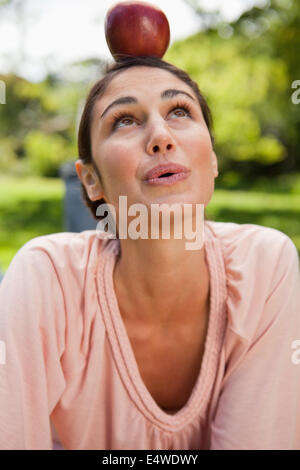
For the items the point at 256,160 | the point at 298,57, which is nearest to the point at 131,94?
the point at 298,57

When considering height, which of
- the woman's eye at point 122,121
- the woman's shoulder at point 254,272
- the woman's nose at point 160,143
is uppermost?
the woman's eye at point 122,121

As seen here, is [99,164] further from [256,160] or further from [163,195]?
[256,160]

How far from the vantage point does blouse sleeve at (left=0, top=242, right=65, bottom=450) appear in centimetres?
159

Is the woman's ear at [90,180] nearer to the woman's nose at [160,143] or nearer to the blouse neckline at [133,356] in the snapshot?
the blouse neckline at [133,356]

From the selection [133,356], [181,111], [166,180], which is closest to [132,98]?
[181,111]

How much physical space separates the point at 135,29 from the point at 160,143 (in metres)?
0.47

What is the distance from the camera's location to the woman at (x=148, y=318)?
5.42 ft

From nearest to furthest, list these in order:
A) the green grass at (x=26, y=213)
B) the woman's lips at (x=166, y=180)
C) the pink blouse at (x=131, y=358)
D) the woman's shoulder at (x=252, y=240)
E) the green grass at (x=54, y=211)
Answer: the woman's lips at (x=166, y=180)
the pink blouse at (x=131, y=358)
the woman's shoulder at (x=252, y=240)
the green grass at (x=26, y=213)
the green grass at (x=54, y=211)

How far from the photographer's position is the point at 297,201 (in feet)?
36.9

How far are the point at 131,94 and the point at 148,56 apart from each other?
198 mm

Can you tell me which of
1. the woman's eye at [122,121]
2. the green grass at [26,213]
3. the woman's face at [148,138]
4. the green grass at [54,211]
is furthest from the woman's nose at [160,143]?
the green grass at [54,211]

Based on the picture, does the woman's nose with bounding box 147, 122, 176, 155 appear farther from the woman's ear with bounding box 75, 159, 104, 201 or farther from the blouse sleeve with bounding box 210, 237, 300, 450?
the blouse sleeve with bounding box 210, 237, 300, 450

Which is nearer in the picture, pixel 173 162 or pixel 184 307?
pixel 173 162

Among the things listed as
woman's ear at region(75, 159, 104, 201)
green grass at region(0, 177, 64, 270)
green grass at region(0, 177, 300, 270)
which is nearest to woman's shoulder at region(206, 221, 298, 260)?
woman's ear at region(75, 159, 104, 201)
